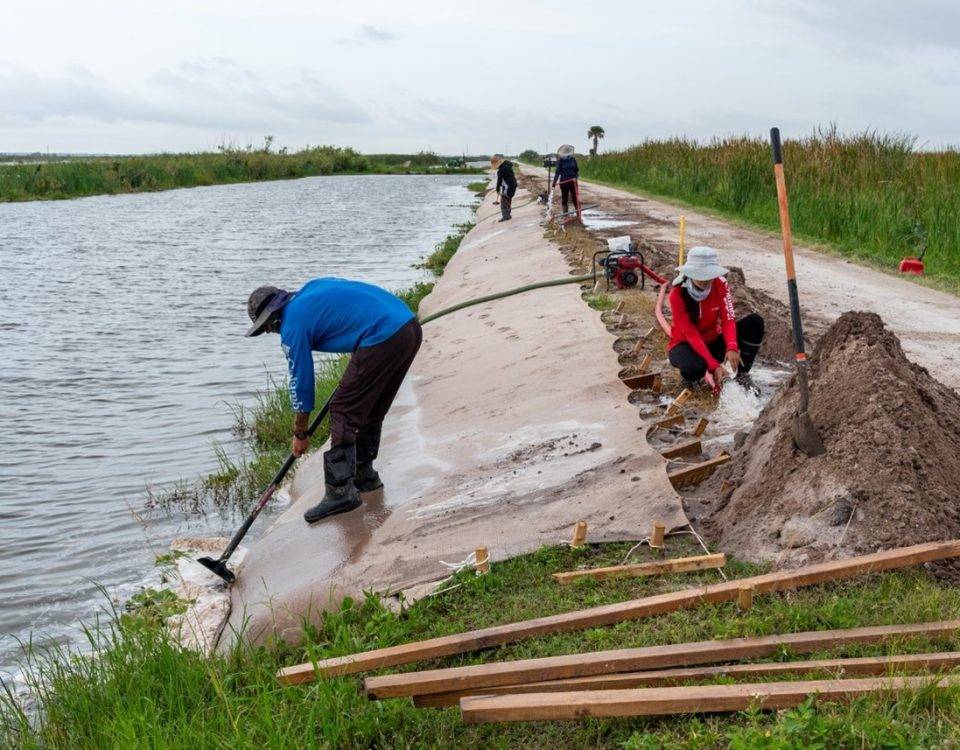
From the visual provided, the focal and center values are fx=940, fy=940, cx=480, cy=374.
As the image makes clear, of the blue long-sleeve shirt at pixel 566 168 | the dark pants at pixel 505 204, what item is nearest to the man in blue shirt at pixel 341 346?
the blue long-sleeve shirt at pixel 566 168

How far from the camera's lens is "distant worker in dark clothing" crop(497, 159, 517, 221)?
21984 millimetres

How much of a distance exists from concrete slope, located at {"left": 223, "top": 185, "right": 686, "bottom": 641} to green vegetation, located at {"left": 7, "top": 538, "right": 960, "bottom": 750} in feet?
1.11

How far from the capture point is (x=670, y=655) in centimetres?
357

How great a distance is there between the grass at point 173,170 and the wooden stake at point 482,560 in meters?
44.8

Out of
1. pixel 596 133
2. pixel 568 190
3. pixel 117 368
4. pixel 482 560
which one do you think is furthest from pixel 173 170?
pixel 482 560

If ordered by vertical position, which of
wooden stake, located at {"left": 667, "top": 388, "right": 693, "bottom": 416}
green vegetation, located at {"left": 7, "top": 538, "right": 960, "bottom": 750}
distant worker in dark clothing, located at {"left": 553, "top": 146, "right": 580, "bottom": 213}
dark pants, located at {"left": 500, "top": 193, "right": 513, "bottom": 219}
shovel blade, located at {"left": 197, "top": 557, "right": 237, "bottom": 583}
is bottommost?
shovel blade, located at {"left": 197, "top": 557, "right": 237, "bottom": 583}

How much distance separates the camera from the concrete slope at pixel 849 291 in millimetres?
8641

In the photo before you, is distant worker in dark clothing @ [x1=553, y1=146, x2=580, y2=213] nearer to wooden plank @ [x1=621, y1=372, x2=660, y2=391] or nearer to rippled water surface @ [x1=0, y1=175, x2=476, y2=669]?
rippled water surface @ [x1=0, y1=175, x2=476, y2=669]

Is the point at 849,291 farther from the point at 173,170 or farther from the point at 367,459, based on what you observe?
the point at 173,170

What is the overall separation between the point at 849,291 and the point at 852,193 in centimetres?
634

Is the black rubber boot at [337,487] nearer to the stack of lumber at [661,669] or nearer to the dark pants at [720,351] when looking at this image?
the stack of lumber at [661,669]

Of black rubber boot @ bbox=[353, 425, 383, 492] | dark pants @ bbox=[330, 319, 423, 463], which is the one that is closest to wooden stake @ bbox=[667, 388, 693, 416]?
dark pants @ bbox=[330, 319, 423, 463]

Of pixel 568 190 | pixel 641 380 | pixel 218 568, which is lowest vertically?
pixel 218 568

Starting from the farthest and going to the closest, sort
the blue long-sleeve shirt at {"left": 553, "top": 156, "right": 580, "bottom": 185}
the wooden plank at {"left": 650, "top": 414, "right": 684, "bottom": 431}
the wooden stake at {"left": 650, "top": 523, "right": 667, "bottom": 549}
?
the blue long-sleeve shirt at {"left": 553, "top": 156, "right": 580, "bottom": 185}, the wooden plank at {"left": 650, "top": 414, "right": 684, "bottom": 431}, the wooden stake at {"left": 650, "top": 523, "right": 667, "bottom": 549}
